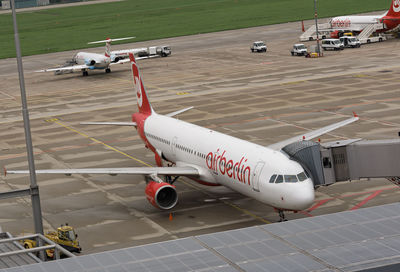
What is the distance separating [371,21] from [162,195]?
95.1 metres

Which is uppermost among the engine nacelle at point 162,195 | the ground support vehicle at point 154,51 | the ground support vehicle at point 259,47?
the ground support vehicle at point 154,51

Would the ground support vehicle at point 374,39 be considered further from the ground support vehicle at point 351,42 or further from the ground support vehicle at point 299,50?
the ground support vehicle at point 299,50

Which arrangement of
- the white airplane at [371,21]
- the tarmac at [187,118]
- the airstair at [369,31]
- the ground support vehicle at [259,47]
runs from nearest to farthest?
the tarmac at [187,118] → the ground support vehicle at [259,47] → the white airplane at [371,21] → the airstair at [369,31]

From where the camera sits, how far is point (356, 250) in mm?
25859

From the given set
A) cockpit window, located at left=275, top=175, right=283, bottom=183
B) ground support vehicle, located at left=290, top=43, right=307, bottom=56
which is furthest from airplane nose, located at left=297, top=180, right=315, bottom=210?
ground support vehicle, located at left=290, top=43, right=307, bottom=56

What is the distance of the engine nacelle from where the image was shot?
44156mm

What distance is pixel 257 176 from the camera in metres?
40.2

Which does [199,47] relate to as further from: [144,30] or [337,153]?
[337,153]

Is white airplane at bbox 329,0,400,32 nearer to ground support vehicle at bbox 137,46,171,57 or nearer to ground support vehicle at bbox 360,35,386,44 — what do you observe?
ground support vehicle at bbox 360,35,386,44

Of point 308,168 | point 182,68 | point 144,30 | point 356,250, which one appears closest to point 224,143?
point 308,168

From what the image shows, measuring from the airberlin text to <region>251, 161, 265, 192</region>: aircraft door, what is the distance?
57cm

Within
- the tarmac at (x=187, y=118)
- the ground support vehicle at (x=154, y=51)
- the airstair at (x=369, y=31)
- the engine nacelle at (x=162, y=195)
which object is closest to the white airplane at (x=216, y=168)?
the engine nacelle at (x=162, y=195)

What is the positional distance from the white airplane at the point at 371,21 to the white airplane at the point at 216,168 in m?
82.5

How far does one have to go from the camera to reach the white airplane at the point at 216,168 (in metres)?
39.0
